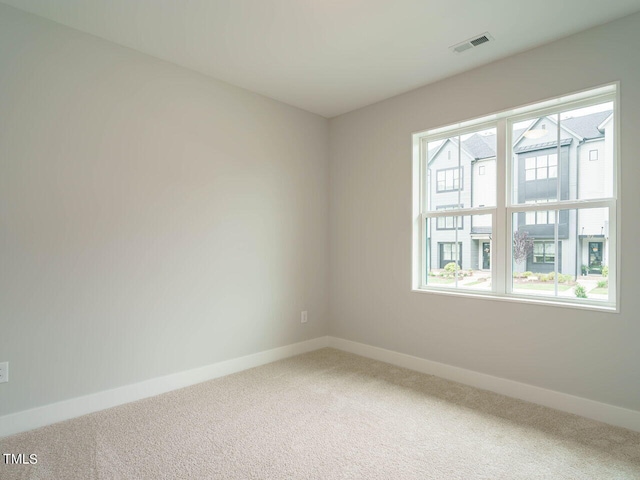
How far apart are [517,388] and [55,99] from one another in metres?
3.84

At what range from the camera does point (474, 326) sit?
298cm

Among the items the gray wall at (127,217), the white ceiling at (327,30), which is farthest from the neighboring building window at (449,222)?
the gray wall at (127,217)

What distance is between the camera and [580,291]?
8.44 ft

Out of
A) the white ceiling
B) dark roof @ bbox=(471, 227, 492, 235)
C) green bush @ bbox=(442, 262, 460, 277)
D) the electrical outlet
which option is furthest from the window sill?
the electrical outlet

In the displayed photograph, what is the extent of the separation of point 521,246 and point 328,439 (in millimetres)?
2033

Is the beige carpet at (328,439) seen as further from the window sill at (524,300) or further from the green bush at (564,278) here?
the green bush at (564,278)

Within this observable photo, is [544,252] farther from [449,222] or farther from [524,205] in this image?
[449,222]

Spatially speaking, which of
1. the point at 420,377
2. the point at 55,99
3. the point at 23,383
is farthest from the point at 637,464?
the point at 55,99

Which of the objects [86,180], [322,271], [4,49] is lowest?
[322,271]

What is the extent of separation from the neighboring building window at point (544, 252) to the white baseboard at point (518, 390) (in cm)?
93

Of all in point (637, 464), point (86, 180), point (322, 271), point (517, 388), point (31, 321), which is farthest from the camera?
point (322, 271)

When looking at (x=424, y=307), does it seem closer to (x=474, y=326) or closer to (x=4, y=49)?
(x=474, y=326)

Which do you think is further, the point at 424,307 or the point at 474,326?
the point at 424,307

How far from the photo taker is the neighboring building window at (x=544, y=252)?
2.69 m
